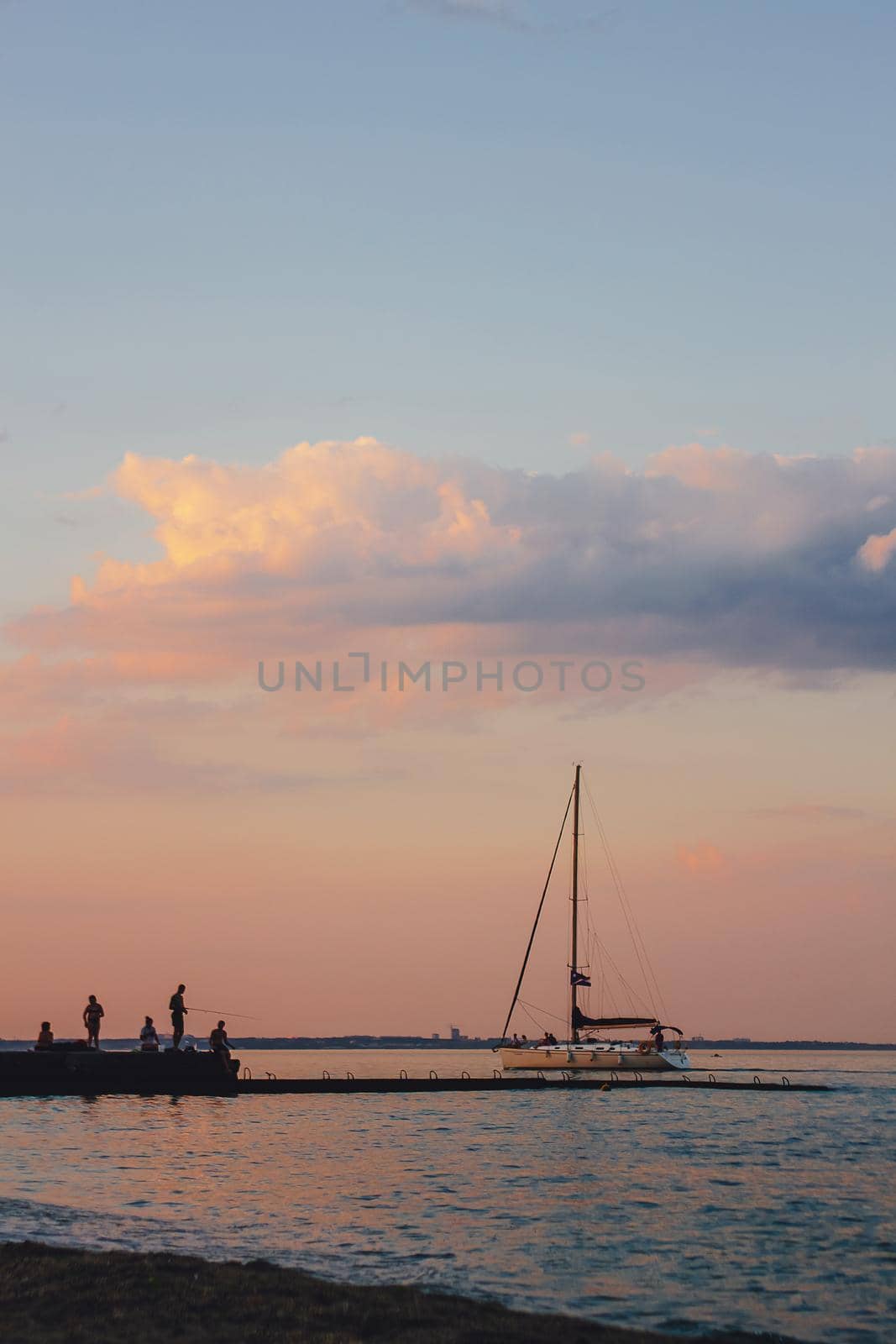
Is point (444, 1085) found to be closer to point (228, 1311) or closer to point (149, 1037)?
point (149, 1037)

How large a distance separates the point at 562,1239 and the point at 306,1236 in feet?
17.3

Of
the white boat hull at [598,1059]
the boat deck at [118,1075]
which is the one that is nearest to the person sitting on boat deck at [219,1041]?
the boat deck at [118,1075]

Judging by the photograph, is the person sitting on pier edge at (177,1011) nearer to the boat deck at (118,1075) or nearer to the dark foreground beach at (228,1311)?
the boat deck at (118,1075)

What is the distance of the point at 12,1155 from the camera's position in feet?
128

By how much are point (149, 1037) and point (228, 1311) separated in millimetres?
43280

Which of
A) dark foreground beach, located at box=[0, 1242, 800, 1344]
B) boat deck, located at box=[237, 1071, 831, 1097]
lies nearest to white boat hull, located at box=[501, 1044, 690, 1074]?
boat deck, located at box=[237, 1071, 831, 1097]

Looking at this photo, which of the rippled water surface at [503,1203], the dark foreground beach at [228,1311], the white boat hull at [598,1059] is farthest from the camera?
the white boat hull at [598,1059]

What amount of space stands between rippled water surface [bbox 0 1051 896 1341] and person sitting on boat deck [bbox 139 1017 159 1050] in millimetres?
2451

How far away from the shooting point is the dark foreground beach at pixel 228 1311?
17484mm

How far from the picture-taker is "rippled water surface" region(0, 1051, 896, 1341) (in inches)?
926

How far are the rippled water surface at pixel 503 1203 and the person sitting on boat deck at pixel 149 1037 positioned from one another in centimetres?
245

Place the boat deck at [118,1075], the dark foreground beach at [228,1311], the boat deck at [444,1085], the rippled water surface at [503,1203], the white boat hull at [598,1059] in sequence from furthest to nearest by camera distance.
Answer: the white boat hull at [598,1059], the boat deck at [444,1085], the boat deck at [118,1075], the rippled water surface at [503,1203], the dark foreground beach at [228,1311]

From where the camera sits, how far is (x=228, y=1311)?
18.6 metres

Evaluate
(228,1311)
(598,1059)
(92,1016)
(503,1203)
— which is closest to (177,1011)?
(92,1016)
